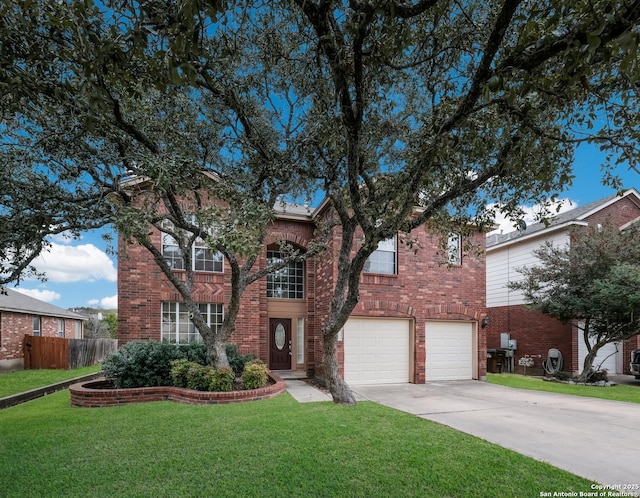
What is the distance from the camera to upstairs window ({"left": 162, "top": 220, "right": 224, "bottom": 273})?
39.5ft

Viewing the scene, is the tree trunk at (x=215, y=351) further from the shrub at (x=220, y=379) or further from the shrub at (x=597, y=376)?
the shrub at (x=597, y=376)

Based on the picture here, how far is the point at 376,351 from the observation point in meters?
12.0

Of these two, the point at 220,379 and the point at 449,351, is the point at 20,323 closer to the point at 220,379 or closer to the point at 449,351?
the point at 220,379

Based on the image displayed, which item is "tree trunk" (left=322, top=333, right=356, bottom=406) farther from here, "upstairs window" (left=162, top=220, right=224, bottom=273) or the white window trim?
"upstairs window" (left=162, top=220, right=224, bottom=273)

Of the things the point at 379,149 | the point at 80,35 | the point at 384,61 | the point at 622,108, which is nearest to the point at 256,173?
the point at 379,149

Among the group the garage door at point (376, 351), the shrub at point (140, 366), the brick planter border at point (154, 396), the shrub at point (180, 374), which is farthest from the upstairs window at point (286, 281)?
the brick planter border at point (154, 396)

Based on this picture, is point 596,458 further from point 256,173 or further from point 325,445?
point 256,173

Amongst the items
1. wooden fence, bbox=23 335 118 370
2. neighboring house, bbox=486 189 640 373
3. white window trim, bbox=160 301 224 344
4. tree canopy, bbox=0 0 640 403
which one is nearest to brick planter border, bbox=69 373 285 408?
tree canopy, bbox=0 0 640 403

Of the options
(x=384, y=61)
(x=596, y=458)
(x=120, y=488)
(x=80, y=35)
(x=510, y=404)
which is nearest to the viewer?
(x=80, y=35)

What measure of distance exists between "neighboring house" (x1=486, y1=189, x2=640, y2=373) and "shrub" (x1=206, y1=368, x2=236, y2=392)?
36.2 feet

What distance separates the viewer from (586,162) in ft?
23.9

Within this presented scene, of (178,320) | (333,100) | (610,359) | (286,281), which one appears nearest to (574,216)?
(610,359)

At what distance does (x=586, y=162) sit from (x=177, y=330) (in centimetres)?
1156

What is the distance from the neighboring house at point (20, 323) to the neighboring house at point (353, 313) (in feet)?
23.9
